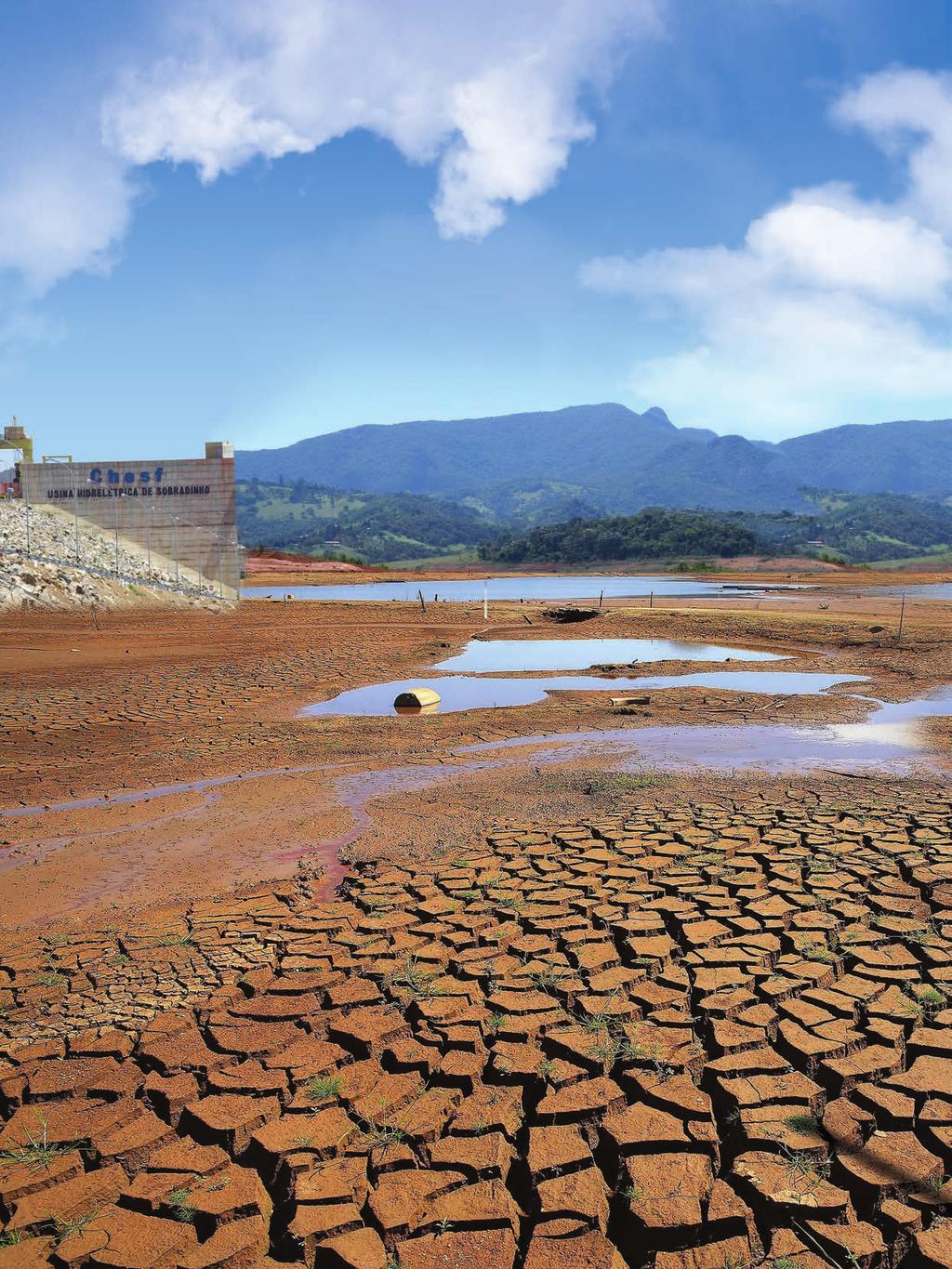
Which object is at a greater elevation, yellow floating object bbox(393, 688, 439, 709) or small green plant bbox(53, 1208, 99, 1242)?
yellow floating object bbox(393, 688, 439, 709)

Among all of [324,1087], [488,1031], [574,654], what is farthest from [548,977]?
[574,654]

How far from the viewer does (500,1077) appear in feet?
12.5

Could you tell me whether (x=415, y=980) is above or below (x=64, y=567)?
below

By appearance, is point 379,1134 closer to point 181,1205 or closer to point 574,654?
point 181,1205

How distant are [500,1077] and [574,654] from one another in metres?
17.4

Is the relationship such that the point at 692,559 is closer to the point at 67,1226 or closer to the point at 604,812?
the point at 604,812

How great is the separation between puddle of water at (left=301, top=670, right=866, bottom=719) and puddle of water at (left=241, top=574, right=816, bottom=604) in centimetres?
2322

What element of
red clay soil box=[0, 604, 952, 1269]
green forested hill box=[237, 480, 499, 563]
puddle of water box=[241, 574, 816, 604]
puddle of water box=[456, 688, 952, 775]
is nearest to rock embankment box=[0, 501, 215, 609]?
puddle of water box=[241, 574, 816, 604]

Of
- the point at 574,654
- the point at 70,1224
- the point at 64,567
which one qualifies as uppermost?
the point at 64,567

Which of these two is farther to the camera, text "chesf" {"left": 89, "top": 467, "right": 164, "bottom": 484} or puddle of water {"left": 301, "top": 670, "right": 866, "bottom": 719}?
text "chesf" {"left": 89, "top": 467, "right": 164, "bottom": 484}

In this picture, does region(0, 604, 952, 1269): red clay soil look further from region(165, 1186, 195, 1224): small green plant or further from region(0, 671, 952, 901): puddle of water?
region(0, 671, 952, 901): puddle of water

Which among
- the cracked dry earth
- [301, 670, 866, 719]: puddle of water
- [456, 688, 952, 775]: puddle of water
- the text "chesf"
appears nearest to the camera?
the cracked dry earth

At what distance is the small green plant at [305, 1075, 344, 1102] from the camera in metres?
3.68

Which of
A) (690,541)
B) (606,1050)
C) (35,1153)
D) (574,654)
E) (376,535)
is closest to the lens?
(35,1153)
